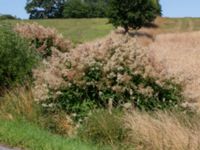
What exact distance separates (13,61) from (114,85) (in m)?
4.76

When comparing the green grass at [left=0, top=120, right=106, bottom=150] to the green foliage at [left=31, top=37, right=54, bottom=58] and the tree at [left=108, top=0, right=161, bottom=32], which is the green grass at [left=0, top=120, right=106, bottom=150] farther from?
the tree at [left=108, top=0, right=161, bottom=32]

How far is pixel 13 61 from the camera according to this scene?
17500mm

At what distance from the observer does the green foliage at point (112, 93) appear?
44.4 feet

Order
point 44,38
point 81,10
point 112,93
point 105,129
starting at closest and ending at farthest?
point 105,129, point 112,93, point 44,38, point 81,10

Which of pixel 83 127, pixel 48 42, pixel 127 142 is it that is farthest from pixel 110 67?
pixel 48 42

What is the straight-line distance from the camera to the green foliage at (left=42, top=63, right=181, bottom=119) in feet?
44.4

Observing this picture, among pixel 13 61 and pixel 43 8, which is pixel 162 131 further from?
pixel 43 8

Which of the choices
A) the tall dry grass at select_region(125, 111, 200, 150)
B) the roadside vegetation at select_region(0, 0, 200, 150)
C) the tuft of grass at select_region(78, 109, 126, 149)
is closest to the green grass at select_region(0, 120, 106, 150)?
the roadside vegetation at select_region(0, 0, 200, 150)

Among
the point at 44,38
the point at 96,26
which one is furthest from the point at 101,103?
the point at 96,26

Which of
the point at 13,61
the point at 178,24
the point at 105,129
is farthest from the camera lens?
the point at 178,24

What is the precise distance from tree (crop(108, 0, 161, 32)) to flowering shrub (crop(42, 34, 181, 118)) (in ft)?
200

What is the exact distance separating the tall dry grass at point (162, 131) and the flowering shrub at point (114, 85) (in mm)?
1117

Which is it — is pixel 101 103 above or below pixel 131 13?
above

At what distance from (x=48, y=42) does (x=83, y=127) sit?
909cm
